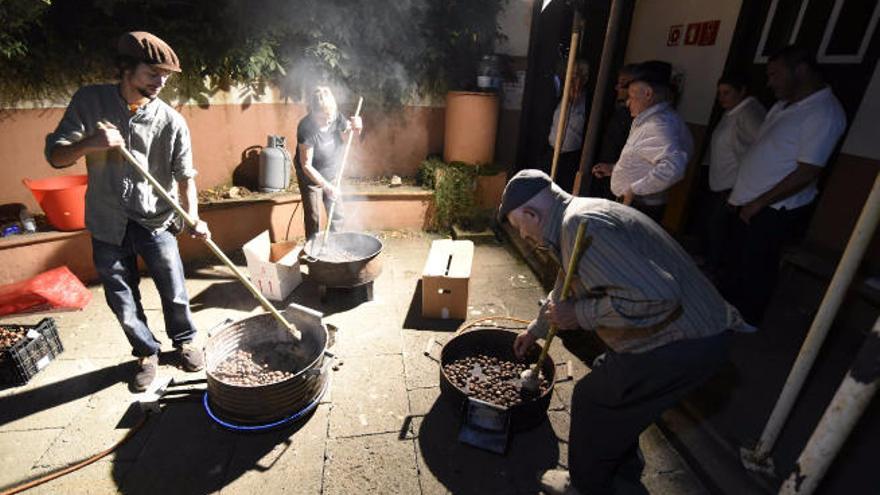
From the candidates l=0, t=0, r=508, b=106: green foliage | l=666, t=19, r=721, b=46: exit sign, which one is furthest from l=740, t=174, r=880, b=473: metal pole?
l=0, t=0, r=508, b=106: green foliage

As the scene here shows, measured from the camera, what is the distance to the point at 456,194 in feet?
26.7

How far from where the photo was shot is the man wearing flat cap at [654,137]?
435 centimetres

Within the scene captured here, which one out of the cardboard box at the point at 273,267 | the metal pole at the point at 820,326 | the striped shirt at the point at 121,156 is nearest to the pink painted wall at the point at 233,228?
the cardboard box at the point at 273,267

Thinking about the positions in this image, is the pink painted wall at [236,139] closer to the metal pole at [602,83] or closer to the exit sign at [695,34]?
the metal pole at [602,83]

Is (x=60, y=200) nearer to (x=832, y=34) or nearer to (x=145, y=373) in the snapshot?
(x=145, y=373)

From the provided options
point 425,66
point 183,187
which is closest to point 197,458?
point 183,187

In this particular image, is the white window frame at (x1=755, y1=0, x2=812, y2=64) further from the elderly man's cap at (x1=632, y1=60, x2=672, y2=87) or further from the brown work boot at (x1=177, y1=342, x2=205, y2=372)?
the brown work boot at (x1=177, y1=342, x2=205, y2=372)

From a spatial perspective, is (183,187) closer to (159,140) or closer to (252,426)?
(159,140)

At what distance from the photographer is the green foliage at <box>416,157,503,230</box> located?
8078mm

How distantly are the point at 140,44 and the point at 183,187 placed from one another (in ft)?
4.41

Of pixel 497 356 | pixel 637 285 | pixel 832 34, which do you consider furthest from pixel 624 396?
pixel 832 34

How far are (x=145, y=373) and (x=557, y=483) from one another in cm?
404

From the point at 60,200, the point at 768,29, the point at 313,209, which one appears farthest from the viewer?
the point at 313,209

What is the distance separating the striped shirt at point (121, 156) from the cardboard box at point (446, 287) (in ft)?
9.47
